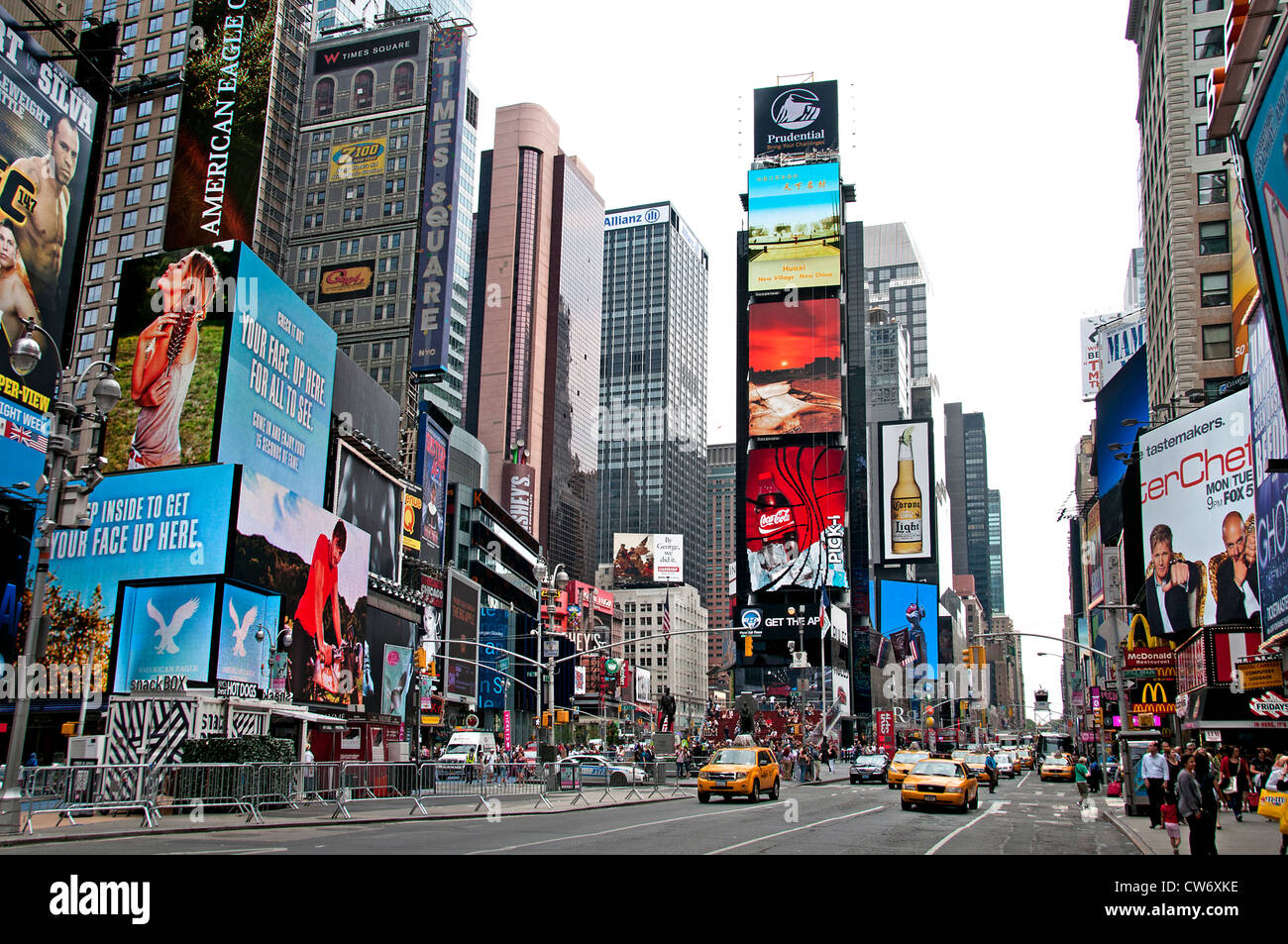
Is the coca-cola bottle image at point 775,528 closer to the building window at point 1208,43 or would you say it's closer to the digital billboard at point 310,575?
the building window at point 1208,43

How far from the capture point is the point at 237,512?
43.5 m

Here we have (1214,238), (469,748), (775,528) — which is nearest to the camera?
(469,748)

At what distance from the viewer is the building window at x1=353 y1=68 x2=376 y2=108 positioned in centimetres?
10012

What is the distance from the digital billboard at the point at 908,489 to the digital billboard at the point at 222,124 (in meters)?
118

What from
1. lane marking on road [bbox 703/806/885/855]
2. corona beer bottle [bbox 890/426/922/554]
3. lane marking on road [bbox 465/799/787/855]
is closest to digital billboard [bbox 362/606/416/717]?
lane marking on road [bbox 465/799/787/855]

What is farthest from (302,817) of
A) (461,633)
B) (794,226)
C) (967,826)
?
(794,226)

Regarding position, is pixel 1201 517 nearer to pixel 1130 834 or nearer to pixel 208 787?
pixel 1130 834

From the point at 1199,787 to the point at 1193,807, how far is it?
1207mm

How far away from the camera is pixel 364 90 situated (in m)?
100

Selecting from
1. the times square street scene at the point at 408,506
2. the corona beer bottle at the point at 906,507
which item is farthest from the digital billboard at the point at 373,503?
the corona beer bottle at the point at 906,507

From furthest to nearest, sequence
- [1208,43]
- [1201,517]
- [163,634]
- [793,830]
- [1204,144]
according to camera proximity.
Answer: [1208,43] < [1204,144] < [1201,517] < [163,634] < [793,830]
